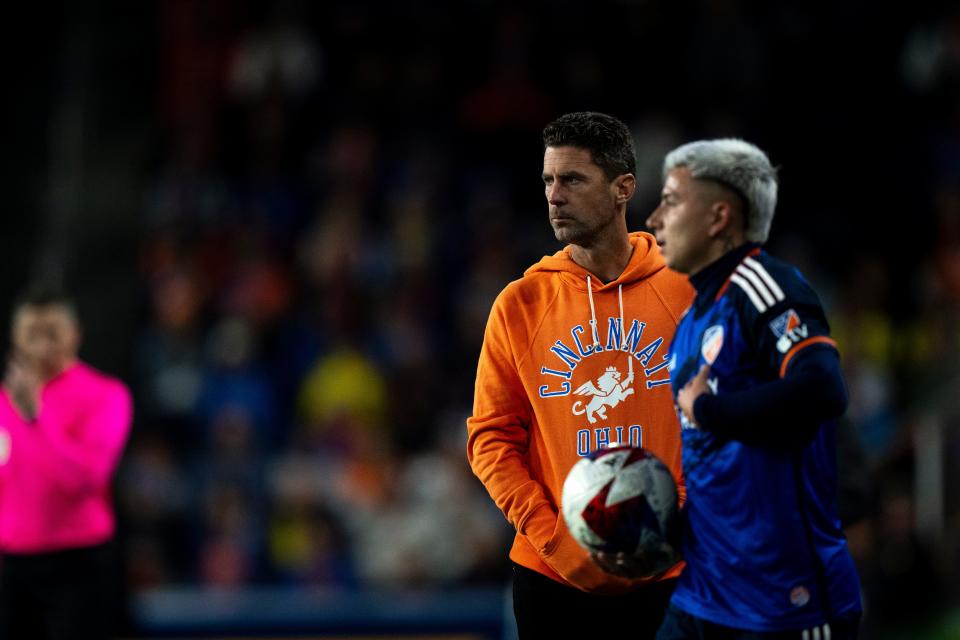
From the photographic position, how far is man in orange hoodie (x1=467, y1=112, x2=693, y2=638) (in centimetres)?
413

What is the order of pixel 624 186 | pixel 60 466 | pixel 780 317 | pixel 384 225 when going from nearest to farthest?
1. pixel 780 317
2. pixel 624 186
3. pixel 60 466
4. pixel 384 225

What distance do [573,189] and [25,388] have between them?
302cm

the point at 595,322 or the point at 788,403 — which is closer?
the point at 788,403

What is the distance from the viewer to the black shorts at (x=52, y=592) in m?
5.95

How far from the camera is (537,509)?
409cm

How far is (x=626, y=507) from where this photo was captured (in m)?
3.60

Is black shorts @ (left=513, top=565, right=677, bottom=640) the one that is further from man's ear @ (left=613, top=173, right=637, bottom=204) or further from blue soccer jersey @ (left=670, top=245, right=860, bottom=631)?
man's ear @ (left=613, top=173, right=637, bottom=204)

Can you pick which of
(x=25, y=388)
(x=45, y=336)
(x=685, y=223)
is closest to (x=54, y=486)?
(x=25, y=388)

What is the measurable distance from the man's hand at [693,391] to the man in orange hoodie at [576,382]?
2.14ft

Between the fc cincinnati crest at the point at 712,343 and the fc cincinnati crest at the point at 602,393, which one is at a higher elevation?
the fc cincinnati crest at the point at 712,343

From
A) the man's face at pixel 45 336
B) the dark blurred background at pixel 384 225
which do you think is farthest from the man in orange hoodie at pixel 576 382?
the dark blurred background at pixel 384 225

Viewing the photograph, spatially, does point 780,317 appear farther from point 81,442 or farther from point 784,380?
point 81,442

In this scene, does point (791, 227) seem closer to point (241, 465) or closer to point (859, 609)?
point (241, 465)

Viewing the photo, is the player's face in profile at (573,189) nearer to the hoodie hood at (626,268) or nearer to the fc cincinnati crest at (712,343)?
the hoodie hood at (626,268)
